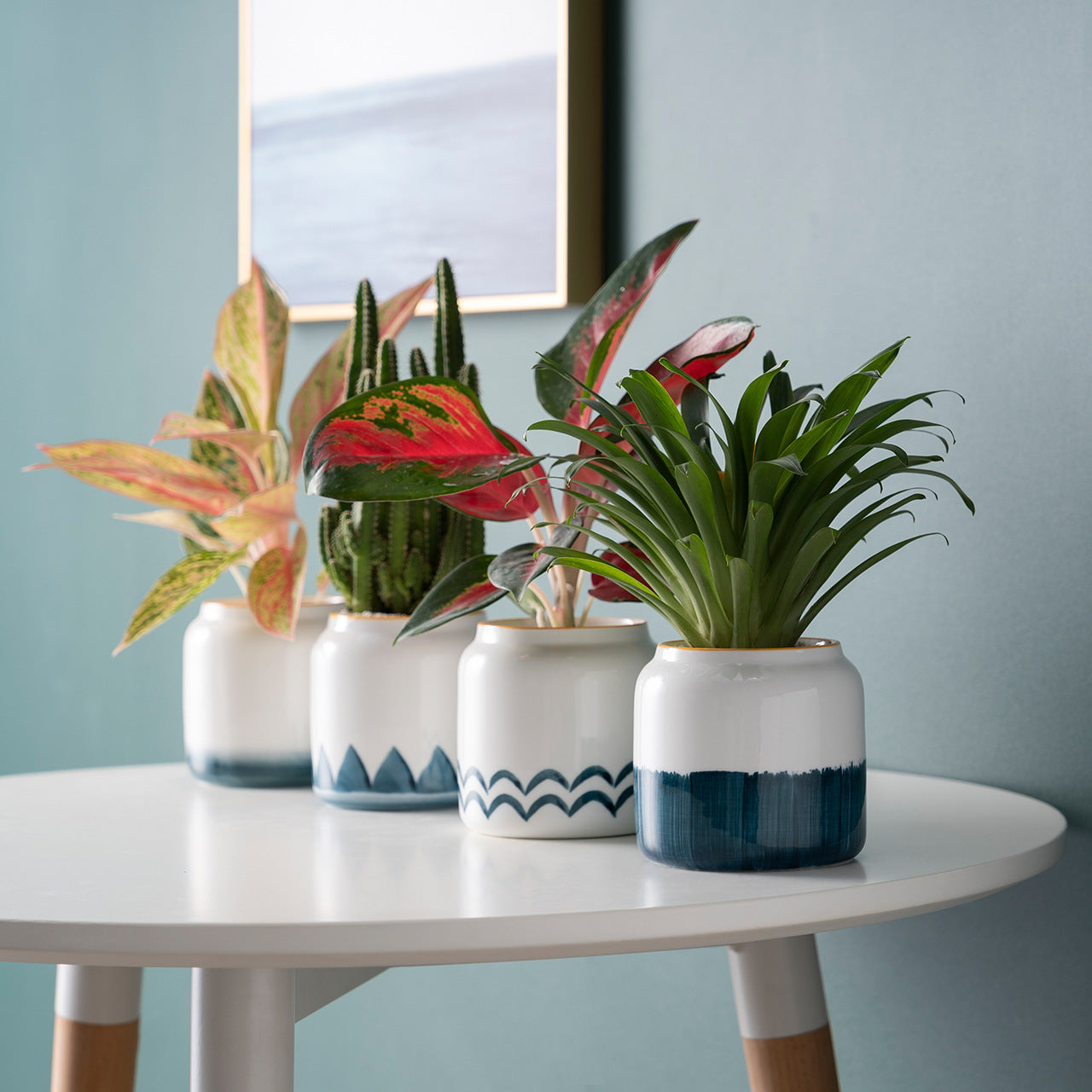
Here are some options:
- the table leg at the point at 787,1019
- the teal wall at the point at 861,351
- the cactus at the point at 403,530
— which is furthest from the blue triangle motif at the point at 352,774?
the teal wall at the point at 861,351

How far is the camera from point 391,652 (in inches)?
36.2

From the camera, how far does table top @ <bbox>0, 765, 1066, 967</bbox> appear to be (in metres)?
0.61

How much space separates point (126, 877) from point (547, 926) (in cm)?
25

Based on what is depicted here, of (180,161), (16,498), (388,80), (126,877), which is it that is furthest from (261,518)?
(16,498)

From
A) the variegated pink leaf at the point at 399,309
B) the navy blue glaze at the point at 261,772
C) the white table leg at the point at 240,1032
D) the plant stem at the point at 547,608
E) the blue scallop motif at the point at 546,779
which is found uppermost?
the variegated pink leaf at the point at 399,309

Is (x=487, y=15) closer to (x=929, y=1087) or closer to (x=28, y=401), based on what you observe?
(x=28, y=401)

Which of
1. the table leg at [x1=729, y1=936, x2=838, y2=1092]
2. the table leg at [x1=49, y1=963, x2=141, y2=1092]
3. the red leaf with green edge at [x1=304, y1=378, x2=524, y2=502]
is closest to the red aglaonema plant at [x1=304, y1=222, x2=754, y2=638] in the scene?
the red leaf with green edge at [x1=304, y1=378, x2=524, y2=502]

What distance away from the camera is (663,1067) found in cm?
123

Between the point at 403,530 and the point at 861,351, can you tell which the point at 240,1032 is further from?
the point at 861,351

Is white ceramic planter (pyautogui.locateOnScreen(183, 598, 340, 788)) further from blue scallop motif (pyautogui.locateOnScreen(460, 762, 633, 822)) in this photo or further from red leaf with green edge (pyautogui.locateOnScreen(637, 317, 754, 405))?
red leaf with green edge (pyautogui.locateOnScreen(637, 317, 754, 405))

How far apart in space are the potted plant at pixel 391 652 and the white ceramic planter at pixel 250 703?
0.08 meters

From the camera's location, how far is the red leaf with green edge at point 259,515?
994mm

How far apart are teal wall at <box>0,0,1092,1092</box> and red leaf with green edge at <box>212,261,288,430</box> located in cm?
29

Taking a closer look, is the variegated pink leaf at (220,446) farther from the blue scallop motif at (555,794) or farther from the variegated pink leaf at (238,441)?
the blue scallop motif at (555,794)
